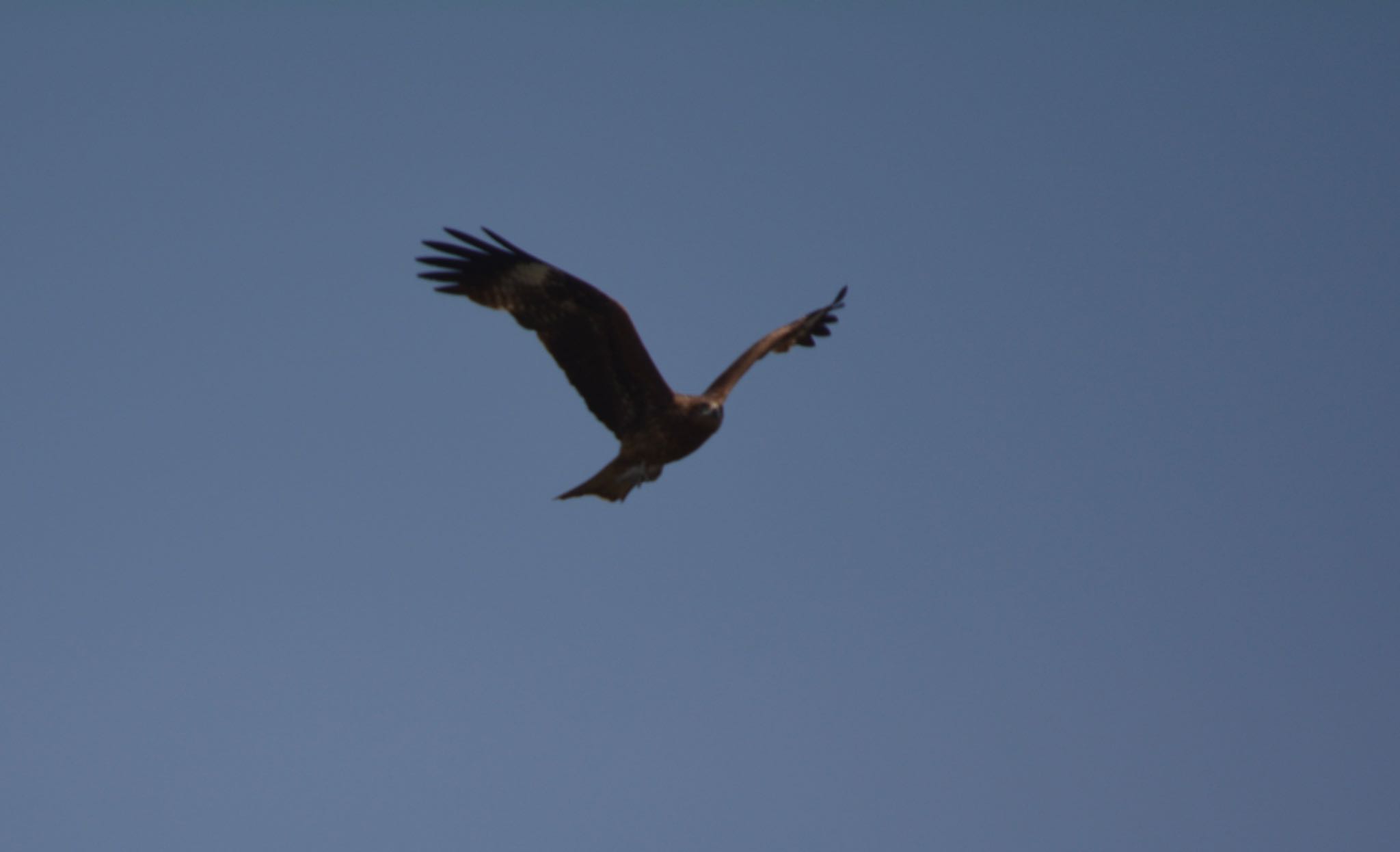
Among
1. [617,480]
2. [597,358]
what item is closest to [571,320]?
[597,358]

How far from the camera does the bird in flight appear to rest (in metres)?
8.73

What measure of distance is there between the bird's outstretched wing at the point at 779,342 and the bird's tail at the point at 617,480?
57 cm

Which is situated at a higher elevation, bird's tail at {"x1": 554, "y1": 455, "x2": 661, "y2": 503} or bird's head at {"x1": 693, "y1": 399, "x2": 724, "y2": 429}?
bird's head at {"x1": 693, "y1": 399, "x2": 724, "y2": 429}

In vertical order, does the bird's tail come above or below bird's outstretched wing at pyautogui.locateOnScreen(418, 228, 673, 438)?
below

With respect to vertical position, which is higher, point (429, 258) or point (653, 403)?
point (429, 258)

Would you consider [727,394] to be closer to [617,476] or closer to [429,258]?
[617,476]

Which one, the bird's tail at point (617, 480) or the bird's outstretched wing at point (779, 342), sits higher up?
the bird's outstretched wing at point (779, 342)

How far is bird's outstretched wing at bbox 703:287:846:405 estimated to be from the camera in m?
9.12

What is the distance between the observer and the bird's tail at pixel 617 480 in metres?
8.94

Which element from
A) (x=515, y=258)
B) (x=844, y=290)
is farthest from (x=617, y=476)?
(x=844, y=290)

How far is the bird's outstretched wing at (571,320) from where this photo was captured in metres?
8.70

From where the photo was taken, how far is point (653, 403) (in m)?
8.86

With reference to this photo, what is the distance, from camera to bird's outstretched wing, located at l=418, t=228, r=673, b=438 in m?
8.70

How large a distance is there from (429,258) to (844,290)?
3.21m
